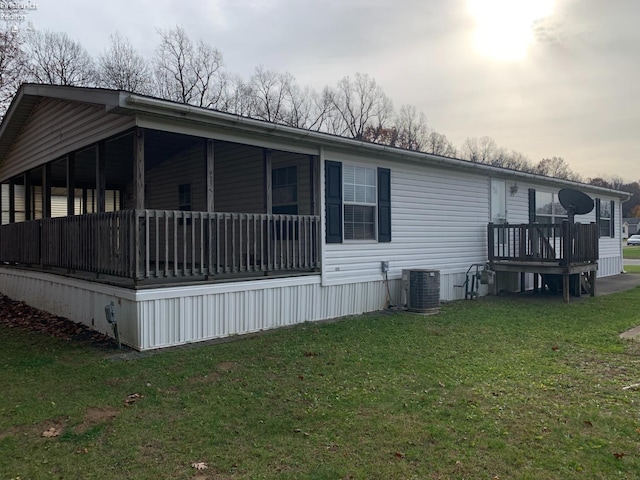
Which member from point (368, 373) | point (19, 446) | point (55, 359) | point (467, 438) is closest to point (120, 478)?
point (19, 446)

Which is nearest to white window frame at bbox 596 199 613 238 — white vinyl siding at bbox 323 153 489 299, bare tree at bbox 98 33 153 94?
white vinyl siding at bbox 323 153 489 299

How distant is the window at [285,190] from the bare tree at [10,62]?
1370 cm

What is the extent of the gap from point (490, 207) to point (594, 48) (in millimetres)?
4238

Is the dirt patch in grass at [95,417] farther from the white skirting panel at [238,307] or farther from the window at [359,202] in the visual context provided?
the window at [359,202]

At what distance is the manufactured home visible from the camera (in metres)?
6.59

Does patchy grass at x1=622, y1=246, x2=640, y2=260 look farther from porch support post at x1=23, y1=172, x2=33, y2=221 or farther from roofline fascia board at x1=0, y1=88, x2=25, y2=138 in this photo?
roofline fascia board at x1=0, y1=88, x2=25, y2=138

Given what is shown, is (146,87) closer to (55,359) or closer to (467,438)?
(55,359)

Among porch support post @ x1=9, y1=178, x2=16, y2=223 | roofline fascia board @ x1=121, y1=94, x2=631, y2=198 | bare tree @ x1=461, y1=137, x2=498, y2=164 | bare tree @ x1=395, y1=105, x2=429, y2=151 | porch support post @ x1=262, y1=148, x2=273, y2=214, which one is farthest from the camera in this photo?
bare tree @ x1=461, y1=137, x2=498, y2=164

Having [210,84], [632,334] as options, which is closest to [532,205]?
[632,334]

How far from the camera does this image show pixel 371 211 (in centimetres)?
954

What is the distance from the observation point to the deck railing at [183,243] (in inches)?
248

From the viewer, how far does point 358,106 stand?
45.8 m

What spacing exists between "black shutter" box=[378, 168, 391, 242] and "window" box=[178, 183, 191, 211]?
4.83m

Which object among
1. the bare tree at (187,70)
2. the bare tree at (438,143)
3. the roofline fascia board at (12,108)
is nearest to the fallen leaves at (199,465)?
the roofline fascia board at (12,108)
